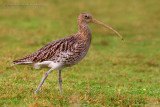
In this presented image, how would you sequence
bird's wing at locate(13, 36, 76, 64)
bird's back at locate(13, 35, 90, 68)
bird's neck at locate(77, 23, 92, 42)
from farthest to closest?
bird's neck at locate(77, 23, 92, 42) → bird's wing at locate(13, 36, 76, 64) → bird's back at locate(13, 35, 90, 68)

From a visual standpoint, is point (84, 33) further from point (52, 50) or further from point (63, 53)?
point (52, 50)

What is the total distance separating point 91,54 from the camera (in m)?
17.3

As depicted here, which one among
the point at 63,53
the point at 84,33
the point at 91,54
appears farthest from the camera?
the point at 91,54

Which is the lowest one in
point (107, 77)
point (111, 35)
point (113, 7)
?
point (107, 77)

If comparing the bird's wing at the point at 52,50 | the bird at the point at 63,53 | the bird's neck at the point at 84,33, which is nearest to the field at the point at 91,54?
the bird at the point at 63,53

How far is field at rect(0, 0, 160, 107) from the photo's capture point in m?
9.20

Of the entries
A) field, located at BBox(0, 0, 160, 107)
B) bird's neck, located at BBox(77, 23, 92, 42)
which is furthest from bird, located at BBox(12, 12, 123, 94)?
field, located at BBox(0, 0, 160, 107)

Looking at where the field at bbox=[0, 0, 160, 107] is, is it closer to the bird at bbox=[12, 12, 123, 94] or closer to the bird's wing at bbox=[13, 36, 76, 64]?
the bird at bbox=[12, 12, 123, 94]

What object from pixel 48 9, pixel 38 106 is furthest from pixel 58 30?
pixel 38 106

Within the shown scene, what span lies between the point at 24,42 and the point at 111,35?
6770 mm

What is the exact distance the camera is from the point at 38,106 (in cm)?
820

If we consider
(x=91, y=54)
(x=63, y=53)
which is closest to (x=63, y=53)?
(x=63, y=53)

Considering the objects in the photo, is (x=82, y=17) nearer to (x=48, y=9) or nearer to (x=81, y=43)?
(x=81, y=43)

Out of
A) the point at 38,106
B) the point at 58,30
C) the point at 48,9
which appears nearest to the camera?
the point at 38,106
